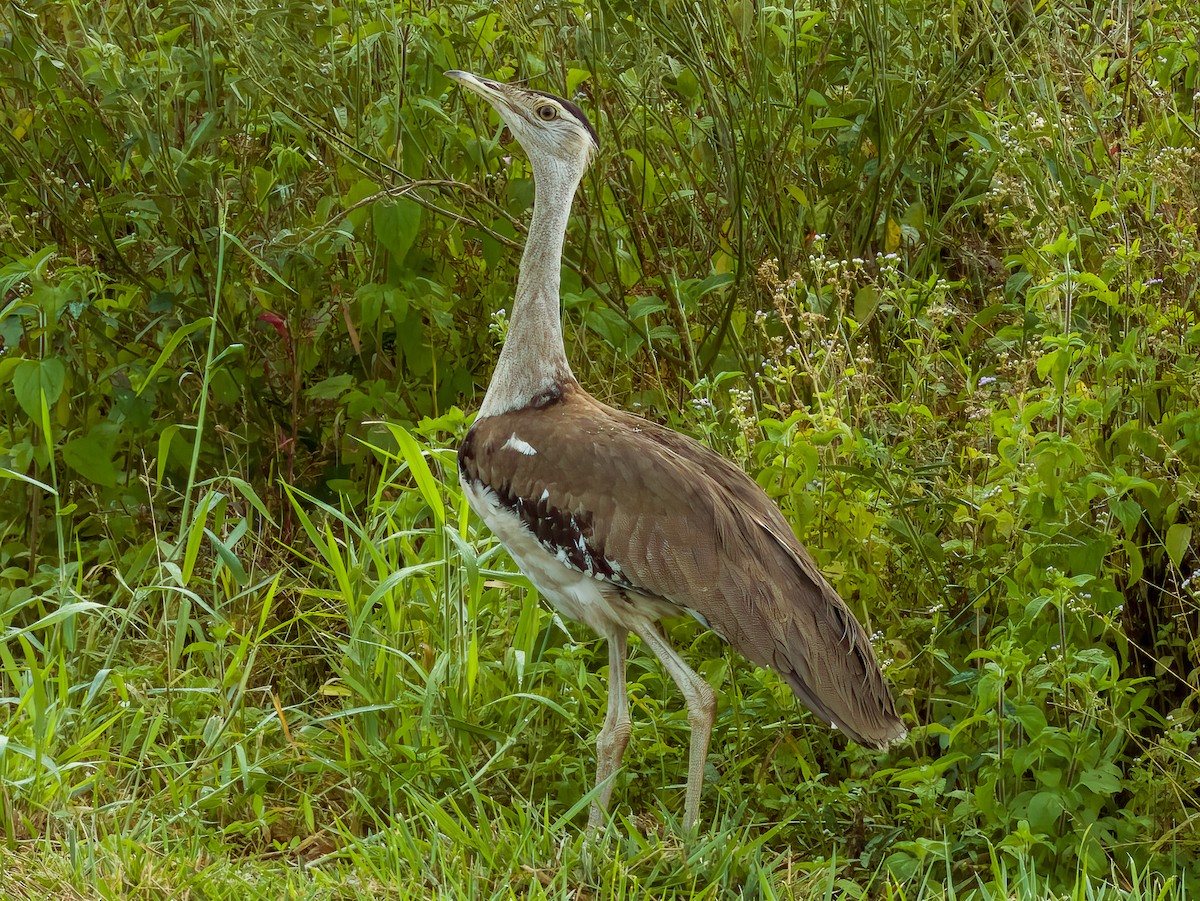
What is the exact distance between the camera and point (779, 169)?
4.58m

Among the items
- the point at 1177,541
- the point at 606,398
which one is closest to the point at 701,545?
the point at 1177,541

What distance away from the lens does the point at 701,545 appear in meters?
3.19

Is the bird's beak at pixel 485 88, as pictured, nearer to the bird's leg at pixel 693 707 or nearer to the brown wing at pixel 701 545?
the brown wing at pixel 701 545

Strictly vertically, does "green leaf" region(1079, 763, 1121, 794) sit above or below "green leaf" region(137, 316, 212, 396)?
below

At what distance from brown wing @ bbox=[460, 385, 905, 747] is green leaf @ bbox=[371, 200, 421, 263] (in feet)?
3.08

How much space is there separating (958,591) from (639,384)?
1.58 meters

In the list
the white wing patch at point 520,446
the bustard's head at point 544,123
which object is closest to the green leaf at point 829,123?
the bustard's head at point 544,123

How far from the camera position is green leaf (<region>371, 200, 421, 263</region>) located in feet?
13.4

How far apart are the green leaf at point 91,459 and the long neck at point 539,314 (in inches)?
57.5

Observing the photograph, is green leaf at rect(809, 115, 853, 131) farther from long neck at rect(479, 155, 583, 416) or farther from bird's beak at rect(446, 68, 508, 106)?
bird's beak at rect(446, 68, 508, 106)

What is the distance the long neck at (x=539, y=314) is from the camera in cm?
356

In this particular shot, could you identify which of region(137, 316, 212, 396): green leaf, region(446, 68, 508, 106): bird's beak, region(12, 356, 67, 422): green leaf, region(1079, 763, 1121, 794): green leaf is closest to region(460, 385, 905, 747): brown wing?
region(1079, 763, 1121, 794): green leaf

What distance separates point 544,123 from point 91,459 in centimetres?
179

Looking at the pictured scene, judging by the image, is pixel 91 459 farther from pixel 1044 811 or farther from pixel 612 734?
pixel 1044 811
